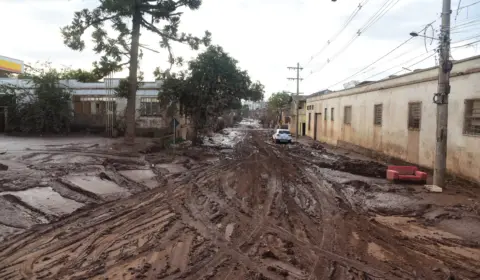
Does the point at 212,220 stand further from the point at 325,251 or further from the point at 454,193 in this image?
the point at 454,193

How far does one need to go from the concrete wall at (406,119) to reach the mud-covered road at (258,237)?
2.59m

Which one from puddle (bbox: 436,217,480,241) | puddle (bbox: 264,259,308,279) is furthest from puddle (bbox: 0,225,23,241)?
puddle (bbox: 436,217,480,241)

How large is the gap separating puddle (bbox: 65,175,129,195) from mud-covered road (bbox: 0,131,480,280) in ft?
2.99

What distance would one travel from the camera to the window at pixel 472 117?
42.3ft

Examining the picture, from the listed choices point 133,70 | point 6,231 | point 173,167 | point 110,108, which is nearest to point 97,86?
point 110,108

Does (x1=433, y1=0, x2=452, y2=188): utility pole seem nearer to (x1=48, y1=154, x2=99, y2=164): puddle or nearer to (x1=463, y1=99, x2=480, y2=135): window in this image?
(x1=463, y1=99, x2=480, y2=135): window

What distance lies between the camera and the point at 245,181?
1303 centimetres

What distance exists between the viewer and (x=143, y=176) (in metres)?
13.3

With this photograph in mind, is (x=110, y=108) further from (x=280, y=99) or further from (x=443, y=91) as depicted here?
(x=280, y=99)

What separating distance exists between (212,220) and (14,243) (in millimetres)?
3687

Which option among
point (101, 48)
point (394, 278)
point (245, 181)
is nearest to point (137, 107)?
point (101, 48)

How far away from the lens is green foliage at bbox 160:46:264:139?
83.2 ft

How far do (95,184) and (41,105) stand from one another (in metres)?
19.9

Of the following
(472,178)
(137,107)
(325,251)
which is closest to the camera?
(325,251)
